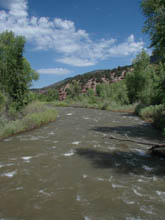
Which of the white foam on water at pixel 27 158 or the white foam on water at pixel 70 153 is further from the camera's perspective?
the white foam on water at pixel 70 153

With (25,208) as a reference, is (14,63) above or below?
above

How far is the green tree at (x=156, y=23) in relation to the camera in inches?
291

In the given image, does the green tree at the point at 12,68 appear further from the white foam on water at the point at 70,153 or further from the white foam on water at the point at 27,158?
the white foam on water at the point at 70,153

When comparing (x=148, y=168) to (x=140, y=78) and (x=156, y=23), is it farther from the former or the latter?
(x=140, y=78)

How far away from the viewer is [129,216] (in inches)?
146

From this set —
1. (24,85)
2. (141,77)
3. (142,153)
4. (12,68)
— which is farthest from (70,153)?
(141,77)

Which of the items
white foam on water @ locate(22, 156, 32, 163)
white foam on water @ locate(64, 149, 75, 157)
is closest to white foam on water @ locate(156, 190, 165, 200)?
white foam on water @ locate(64, 149, 75, 157)

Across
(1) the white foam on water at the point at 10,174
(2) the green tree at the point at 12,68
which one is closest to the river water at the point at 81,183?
(1) the white foam on water at the point at 10,174

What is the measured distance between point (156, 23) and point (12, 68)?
13.6 meters

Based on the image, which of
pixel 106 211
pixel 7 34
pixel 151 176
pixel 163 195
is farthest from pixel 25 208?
pixel 7 34

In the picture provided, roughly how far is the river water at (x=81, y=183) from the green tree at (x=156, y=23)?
539 centimetres

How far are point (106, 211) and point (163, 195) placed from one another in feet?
5.52

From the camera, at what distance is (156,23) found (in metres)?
7.77

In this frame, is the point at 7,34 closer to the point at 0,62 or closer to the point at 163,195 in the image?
the point at 0,62
